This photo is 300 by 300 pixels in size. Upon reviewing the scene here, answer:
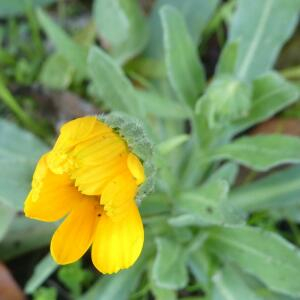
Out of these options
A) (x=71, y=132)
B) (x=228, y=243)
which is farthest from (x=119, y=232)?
(x=228, y=243)

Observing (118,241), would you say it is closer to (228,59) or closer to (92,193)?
(92,193)

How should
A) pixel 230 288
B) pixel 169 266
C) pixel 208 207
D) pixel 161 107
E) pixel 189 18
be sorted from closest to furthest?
pixel 208 207
pixel 169 266
pixel 230 288
pixel 161 107
pixel 189 18

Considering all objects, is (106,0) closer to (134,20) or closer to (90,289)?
(134,20)

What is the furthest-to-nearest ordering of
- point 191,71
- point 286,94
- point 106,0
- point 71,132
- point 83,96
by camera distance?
point 83,96 → point 106,0 → point 191,71 → point 286,94 → point 71,132

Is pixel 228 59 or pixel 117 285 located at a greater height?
pixel 228 59

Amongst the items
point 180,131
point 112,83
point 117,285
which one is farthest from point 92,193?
point 180,131
